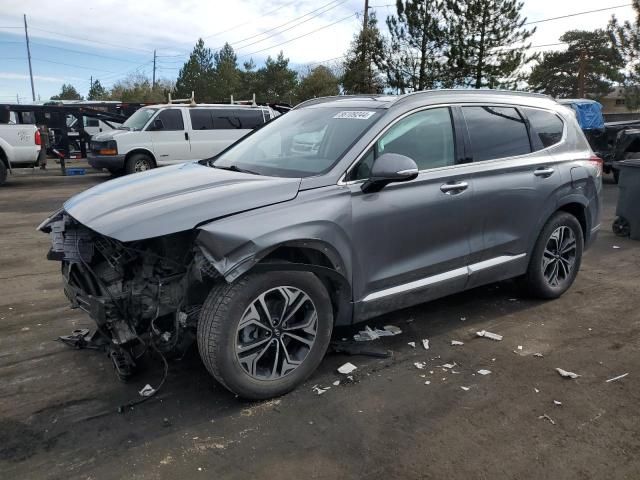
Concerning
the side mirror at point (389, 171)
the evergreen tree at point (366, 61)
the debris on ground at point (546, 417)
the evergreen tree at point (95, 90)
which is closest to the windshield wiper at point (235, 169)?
the side mirror at point (389, 171)

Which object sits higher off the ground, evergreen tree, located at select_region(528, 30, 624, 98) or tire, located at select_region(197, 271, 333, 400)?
evergreen tree, located at select_region(528, 30, 624, 98)

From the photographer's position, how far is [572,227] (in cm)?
508

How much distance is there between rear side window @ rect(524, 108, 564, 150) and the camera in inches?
191

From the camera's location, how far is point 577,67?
151 ft

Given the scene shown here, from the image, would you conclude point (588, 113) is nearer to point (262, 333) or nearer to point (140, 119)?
point (140, 119)

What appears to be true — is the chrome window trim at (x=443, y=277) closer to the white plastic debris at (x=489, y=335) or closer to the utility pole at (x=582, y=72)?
the white plastic debris at (x=489, y=335)

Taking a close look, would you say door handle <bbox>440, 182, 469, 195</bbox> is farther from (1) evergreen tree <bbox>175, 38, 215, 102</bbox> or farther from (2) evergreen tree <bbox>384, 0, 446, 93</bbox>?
(1) evergreen tree <bbox>175, 38, 215, 102</bbox>

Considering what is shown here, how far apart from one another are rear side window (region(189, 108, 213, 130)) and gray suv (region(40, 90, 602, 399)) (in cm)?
1141

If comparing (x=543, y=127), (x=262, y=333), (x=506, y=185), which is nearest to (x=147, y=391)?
(x=262, y=333)

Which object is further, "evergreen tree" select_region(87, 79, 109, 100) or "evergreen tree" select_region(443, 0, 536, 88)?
"evergreen tree" select_region(87, 79, 109, 100)

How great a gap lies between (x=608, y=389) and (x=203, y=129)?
13.7m

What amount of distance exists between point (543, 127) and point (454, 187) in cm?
147

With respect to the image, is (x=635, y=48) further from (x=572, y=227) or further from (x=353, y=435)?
(x=353, y=435)

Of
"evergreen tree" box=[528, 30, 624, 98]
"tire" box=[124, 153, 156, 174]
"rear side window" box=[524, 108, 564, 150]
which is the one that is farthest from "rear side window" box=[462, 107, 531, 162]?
"evergreen tree" box=[528, 30, 624, 98]
